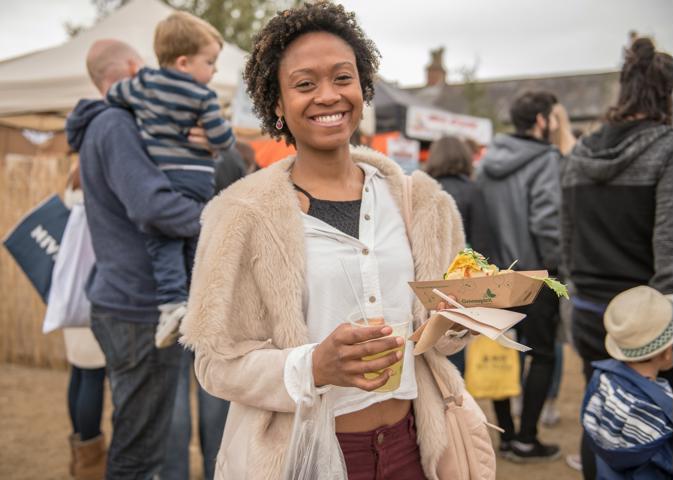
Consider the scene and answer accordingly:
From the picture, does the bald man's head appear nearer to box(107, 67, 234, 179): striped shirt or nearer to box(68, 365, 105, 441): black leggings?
box(107, 67, 234, 179): striped shirt

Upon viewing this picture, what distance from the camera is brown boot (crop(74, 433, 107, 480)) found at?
13.1 feet

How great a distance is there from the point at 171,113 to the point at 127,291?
2.47ft

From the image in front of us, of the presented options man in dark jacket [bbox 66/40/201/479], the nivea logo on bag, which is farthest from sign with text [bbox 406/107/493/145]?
man in dark jacket [bbox 66/40/201/479]

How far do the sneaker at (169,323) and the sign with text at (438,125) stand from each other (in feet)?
31.8

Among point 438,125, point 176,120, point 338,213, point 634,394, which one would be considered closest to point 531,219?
point 634,394

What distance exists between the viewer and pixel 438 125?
12.5m

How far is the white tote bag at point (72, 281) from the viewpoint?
3186mm

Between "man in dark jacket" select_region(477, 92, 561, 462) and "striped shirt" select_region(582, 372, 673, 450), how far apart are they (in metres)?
1.46

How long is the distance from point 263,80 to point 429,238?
2.22 ft

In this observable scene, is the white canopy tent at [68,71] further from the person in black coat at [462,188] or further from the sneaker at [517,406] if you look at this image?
the sneaker at [517,406]

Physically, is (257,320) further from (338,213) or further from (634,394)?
(634,394)

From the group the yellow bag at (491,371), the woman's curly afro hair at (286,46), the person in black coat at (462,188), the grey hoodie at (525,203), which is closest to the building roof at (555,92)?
the person in black coat at (462,188)

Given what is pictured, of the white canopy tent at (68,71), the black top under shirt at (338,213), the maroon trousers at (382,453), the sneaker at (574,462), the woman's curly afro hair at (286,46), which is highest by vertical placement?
the white canopy tent at (68,71)

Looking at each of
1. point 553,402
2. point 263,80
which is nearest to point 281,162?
point 263,80
